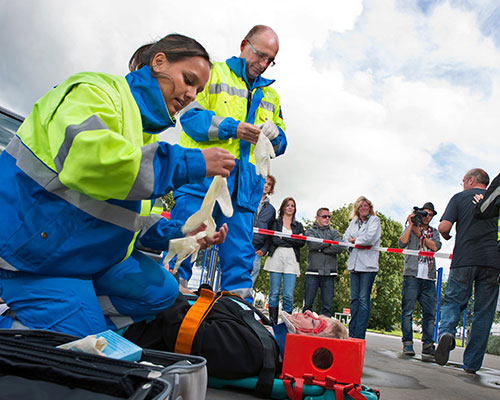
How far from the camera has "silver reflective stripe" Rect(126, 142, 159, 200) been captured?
142 cm

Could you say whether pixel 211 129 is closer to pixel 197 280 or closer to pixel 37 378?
pixel 37 378

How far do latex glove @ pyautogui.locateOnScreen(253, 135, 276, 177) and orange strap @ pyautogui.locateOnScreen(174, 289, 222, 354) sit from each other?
1.04 m

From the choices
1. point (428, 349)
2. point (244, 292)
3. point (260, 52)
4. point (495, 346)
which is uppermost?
point (260, 52)

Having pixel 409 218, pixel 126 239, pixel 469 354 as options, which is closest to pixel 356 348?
pixel 126 239

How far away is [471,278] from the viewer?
441cm

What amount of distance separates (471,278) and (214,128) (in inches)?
130

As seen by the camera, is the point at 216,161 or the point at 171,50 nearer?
the point at 216,161

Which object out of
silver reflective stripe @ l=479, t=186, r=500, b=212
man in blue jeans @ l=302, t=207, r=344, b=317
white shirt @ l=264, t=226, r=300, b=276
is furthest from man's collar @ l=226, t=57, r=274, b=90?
man in blue jeans @ l=302, t=207, r=344, b=317

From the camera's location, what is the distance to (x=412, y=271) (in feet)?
18.0

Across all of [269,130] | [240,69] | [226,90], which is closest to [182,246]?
[269,130]

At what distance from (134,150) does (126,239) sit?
0.41m

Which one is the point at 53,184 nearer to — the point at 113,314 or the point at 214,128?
the point at 113,314

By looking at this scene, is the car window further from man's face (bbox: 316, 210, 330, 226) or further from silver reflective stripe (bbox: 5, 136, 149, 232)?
man's face (bbox: 316, 210, 330, 226)

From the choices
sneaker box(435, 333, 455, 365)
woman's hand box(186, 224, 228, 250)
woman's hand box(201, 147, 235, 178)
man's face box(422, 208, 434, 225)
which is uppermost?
man's face box(422, 208, 434, 225)
